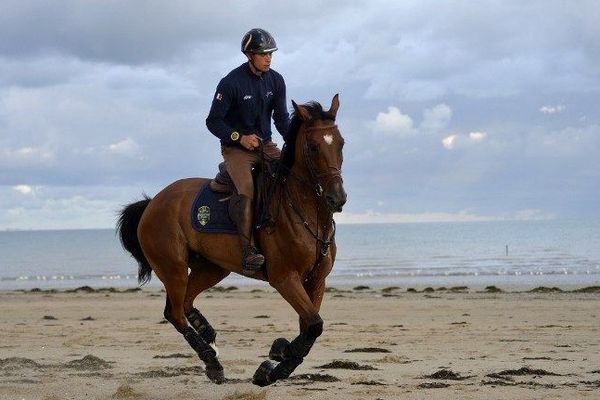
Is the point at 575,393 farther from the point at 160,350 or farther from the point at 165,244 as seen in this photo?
the point at 160,350

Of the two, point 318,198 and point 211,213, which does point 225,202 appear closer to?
point 211,213

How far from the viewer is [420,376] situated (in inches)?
360

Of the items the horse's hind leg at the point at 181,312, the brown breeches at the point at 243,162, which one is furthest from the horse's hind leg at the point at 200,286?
the brown breeches at the point at 243,162

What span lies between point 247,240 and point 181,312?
1546 mm

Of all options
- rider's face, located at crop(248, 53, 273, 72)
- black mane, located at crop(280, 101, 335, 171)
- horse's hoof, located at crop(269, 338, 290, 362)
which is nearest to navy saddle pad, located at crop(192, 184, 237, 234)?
black mane, located at crop(280, 101, 335, 171)

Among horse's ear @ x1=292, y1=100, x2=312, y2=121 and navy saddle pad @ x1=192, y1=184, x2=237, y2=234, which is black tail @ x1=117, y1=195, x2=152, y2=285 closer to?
navy saddle pad @ x1=192, y1=184, x2=237, y2=234

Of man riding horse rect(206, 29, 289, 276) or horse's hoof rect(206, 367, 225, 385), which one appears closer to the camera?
man riding horse rect(206, 29, 289, 276)

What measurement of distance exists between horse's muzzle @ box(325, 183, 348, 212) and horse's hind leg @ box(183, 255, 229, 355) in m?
2.50

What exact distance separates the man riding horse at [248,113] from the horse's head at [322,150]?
2.41 feet

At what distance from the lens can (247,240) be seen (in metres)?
7.94

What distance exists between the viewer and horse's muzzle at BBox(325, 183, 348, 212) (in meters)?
7.02

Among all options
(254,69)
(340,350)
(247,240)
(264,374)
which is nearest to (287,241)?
(247,240)

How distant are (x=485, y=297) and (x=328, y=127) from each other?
52.5ft

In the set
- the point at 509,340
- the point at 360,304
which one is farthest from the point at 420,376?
the point at 360,304
